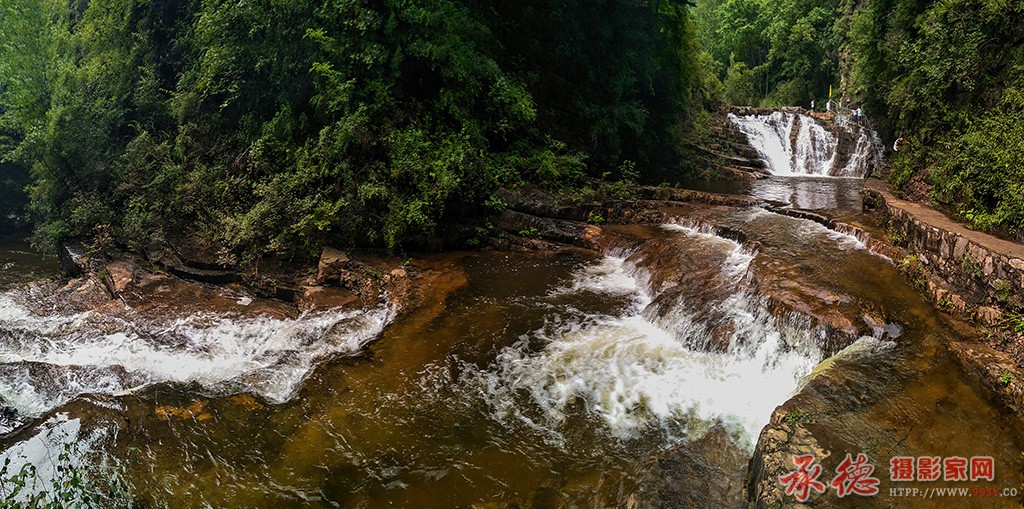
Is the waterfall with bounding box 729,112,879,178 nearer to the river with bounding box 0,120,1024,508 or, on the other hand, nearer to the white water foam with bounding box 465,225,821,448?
the river with bounding box 0,120,1024,508

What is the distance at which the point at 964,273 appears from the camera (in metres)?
6.59

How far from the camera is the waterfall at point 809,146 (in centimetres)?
1936

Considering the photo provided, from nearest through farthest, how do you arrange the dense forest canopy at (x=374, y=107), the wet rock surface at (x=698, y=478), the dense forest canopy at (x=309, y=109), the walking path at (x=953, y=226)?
the wet rock surface at (x=698, y=478) < the walking path at (x=953, y=226) < the dense forest canopy at (x=374, y=107) < the dense forest canopy at (x=309, y=109)

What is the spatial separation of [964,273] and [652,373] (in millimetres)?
4407

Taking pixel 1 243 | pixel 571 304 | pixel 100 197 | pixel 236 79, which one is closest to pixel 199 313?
pixel 571 304

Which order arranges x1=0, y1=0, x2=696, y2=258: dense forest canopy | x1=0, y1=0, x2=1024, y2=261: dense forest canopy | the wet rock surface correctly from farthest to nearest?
x1=0, y1=0, x2=696, y2=258: dense forest canopy, x1=0, y1=0, x2=1024, y2=261: dense forest canopy, the wet rock surface

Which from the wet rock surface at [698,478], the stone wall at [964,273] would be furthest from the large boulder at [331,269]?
the stone wall at [964,273]

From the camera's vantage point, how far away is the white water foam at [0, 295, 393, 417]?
600 centimetres

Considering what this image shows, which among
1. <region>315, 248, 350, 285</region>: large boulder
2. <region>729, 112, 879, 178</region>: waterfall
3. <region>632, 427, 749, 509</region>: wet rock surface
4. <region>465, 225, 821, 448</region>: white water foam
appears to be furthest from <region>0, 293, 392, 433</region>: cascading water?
<region>729, 112, 879, 178</region>: waterfall

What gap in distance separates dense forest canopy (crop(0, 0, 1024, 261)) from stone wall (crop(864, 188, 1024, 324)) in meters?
0.89

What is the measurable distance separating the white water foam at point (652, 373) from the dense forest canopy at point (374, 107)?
3.93m

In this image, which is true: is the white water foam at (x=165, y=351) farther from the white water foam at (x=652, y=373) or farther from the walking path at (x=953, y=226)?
the walking path at (x=953, y=226)

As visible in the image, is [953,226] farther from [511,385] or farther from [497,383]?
[497,383]

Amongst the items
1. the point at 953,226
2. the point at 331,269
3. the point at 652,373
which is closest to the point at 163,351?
the point at 331,269
